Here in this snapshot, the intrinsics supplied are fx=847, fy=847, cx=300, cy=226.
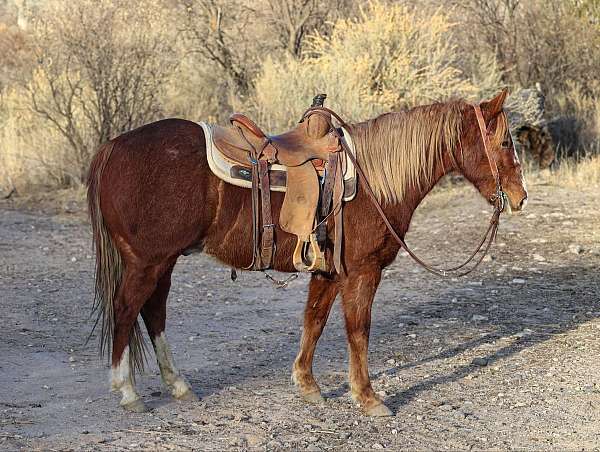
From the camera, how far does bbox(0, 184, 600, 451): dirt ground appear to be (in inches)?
185

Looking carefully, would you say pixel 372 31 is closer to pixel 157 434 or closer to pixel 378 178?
pixel 378 178

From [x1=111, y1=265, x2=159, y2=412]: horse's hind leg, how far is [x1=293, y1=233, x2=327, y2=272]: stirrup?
0.83m

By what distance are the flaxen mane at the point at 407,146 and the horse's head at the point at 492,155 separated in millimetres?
24

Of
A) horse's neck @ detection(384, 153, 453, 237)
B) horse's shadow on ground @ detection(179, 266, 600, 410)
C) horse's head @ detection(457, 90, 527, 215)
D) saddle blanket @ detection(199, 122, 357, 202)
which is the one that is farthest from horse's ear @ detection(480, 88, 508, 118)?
horse's shadow on ground @ detection(179, 266, 600, 410)

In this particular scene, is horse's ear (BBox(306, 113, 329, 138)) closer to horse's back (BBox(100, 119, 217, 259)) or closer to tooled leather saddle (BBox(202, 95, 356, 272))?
tooled leather saddle (BBox(202, 95, 356, 272))

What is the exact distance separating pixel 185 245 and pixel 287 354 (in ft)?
5.78

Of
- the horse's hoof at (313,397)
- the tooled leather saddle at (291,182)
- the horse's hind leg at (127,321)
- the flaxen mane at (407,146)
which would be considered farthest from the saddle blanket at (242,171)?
the horse's hoof at (313,397)

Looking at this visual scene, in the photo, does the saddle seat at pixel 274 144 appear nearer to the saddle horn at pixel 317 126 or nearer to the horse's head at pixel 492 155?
the saddle horn at pixel 317 126

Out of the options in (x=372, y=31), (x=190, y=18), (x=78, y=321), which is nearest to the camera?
(x=78, y=321)

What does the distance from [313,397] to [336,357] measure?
3.39 ft

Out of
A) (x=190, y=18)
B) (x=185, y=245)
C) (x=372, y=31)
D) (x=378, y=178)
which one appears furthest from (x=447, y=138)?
(x=190, y=18)

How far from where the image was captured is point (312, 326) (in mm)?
5387

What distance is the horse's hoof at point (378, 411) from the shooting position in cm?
501

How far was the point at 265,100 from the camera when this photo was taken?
1498 centimetres
